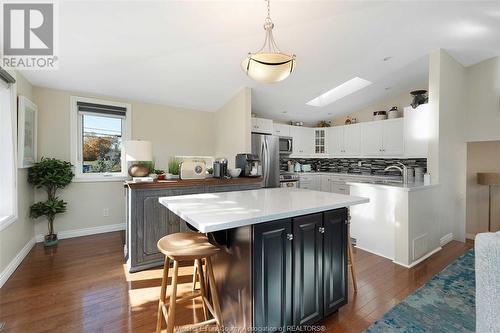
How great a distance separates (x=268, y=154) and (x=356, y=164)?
233 cm

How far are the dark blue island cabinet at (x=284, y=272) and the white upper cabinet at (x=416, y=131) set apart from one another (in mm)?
2928

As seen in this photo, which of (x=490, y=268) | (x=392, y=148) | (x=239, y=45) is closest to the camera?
(x=490, y=268)

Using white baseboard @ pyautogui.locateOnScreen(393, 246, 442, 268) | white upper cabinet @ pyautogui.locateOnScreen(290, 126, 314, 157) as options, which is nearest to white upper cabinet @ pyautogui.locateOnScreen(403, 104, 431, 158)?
white baseboard @ pyautogui.locateOnScreen(393, 246, 442, 268)

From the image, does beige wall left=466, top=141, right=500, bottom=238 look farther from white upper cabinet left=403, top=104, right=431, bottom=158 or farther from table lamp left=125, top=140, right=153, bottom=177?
table lamp left=125, top=140, right=153, bottom=177

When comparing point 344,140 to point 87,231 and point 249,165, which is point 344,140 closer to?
point 249,165

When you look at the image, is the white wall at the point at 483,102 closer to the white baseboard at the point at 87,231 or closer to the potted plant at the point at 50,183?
the white baseboard at the point at 87,231

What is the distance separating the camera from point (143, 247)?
261 cm

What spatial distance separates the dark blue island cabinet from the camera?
1380 millimetres

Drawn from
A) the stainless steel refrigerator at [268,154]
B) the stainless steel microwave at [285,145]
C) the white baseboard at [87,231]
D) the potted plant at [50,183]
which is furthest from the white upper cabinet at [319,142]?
the potted plant at [50,183]

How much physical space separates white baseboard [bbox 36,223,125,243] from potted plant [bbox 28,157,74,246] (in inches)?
5.9

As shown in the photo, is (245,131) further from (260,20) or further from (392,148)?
(392,148)

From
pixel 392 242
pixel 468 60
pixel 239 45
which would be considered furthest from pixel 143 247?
pixel 468 60

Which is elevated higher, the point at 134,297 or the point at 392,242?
the point at 392,242

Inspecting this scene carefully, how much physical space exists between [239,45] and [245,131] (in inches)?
54.9
